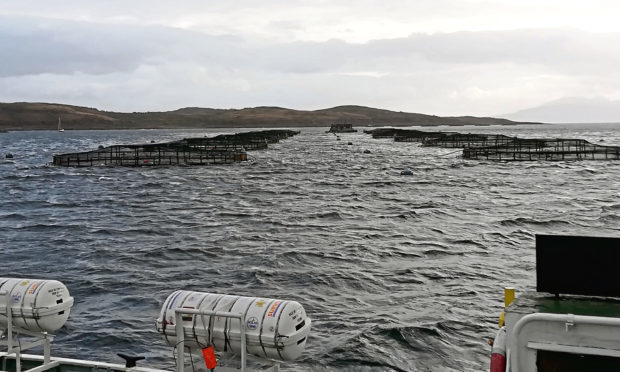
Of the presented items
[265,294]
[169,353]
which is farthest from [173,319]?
[265,294]

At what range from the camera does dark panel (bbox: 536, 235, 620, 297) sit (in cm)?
918

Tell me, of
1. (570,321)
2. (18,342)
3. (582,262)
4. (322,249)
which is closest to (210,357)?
(18,342)

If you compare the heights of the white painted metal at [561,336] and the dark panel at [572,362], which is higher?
the white painted metal at [561,336]

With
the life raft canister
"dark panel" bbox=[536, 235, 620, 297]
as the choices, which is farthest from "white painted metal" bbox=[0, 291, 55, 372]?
"dark panel" bbox=[536, 235, 620, 297]

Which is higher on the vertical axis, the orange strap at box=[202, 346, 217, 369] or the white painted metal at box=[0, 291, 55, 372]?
the orange strap at box=[202, 346, 217, 369]

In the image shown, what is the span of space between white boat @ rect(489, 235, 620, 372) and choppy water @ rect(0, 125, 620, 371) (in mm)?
12560

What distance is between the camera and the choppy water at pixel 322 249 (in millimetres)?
24562

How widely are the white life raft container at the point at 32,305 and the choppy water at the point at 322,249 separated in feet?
28.9

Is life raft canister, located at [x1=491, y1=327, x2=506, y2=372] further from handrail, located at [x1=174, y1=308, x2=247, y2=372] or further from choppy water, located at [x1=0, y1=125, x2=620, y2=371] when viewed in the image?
choppy water, located at [x1=0, y1=125, x2=620, y2=371]

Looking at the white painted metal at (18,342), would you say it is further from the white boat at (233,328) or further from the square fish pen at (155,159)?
the square fish pen at (155,159)

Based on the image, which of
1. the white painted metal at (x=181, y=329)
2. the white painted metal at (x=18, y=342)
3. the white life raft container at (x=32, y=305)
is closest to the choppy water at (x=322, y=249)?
the white painted metal at (x=18, y=342)

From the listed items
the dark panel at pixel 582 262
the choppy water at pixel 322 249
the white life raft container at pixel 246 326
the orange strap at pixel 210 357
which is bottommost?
the choppy water at pixel 322 249

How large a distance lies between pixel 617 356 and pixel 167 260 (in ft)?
112

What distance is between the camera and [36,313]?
13.6m
